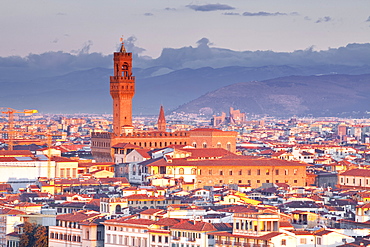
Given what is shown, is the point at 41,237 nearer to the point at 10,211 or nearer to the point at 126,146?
the point at 10,211

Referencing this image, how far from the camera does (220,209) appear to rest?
56.8m

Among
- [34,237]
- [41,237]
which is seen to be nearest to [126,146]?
[34,237]

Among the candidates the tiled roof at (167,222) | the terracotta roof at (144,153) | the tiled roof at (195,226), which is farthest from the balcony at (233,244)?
the terracotta roof at (144,153)

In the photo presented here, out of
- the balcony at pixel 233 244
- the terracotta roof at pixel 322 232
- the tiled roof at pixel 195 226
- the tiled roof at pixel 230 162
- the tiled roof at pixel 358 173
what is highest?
the tiled roof at pixel 230 162

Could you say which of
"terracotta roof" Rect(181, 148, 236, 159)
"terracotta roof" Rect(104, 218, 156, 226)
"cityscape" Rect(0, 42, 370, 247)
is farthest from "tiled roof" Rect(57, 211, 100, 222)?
"terracotta roof" Rect(181, 148, 236, 159)

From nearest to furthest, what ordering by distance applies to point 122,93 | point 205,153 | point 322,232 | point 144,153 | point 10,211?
1. point 322,232
2. point 10,211
3. point 205,153
4. point 144,153
5. point 122,93

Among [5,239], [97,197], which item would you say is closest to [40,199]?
[97,197]

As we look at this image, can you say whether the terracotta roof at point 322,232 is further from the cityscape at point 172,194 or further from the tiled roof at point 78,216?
the tiled roof at point 78,216

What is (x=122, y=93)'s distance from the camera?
106375 mm

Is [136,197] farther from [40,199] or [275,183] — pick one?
[275,183]

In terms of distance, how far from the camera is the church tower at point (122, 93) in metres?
105

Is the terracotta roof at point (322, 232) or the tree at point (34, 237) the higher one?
the terracotta roof at point (322, 232)

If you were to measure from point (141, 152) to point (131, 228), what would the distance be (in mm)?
42274

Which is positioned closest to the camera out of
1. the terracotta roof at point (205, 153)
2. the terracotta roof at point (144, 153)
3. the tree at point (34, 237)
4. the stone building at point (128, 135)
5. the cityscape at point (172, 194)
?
the cityscape at point (172, 194)
